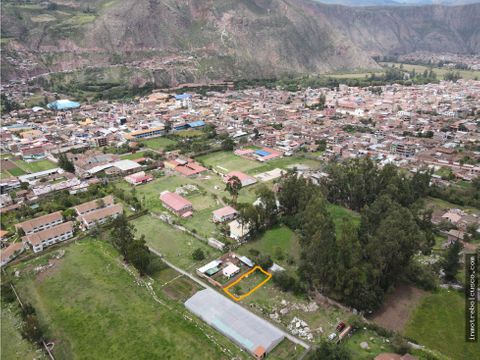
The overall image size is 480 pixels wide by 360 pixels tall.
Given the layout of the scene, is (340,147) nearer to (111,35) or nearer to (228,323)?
(228,323)

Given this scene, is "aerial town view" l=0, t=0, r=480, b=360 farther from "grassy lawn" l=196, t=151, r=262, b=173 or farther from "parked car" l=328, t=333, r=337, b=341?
"parked car" l=328, t=333, r=337, b=341

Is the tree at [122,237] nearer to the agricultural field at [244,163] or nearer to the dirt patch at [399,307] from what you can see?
the dirt patch at [399,307]

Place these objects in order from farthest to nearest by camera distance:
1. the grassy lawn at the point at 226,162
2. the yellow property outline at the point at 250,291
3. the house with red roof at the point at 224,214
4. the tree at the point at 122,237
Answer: the grassy lawn at the point at 226,162
the house with red roof at the point at 224,214
the tree at the point at 122,237
the yellow property outline at the point at 250,291

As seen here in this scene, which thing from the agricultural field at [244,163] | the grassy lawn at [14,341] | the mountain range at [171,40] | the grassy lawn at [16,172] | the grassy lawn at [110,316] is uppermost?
the mountain range at [171,40]

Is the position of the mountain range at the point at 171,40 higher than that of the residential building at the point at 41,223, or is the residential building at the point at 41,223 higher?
the mountain range at the point at 171,40

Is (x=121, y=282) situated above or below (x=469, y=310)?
above

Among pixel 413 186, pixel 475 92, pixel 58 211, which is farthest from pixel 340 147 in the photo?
pixel 475 92

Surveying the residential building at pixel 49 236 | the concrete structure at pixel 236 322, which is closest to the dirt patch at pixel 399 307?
the concrete structure at pixel 236 322
